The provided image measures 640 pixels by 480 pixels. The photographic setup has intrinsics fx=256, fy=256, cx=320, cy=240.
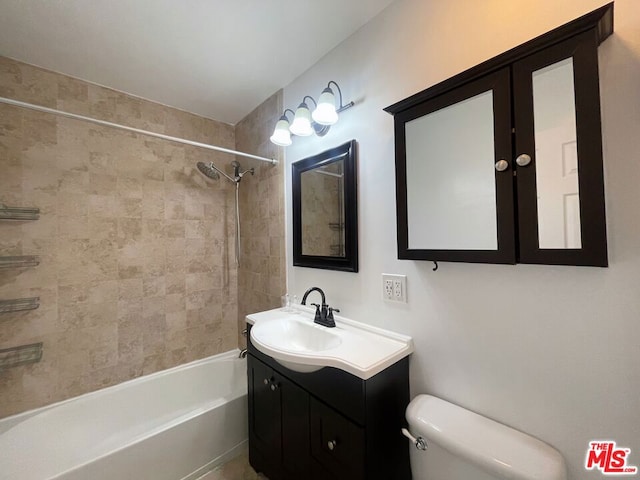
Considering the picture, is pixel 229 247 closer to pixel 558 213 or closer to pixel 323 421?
pixel 323 421

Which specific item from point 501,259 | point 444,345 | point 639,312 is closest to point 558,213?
point 501,259

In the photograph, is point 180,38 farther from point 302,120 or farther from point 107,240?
point 107,240

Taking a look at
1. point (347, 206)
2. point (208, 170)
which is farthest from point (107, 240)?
point (347, 206)

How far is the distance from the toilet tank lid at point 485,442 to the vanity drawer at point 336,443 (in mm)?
226

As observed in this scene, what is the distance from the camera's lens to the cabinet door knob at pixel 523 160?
2.62 feet

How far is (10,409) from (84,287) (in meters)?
0.77

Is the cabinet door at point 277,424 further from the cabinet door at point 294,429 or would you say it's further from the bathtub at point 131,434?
the bathtub at point 131,434

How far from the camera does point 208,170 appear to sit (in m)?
2.23

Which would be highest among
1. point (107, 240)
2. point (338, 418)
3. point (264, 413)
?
point (107, 240)

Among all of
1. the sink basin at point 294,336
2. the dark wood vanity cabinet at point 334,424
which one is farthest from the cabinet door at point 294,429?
the sink basin at point 294,336
